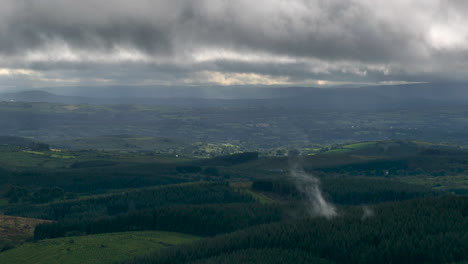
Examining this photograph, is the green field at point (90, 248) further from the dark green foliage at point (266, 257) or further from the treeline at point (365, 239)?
the dark green foliage at point (266, 257)

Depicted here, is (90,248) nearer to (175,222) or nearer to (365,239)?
(175,222)

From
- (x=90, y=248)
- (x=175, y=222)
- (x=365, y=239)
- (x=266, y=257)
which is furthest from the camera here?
(x=175, y=222)

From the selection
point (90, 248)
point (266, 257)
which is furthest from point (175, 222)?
point (266, 257)

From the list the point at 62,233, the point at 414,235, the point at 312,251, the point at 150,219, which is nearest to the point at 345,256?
the point at 312,251

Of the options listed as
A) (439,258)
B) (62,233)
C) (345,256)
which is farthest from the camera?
(62,233)

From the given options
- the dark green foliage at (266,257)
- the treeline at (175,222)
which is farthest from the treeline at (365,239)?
the treeline at (175,222)

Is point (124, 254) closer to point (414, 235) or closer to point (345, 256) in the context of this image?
point (345, 256)
